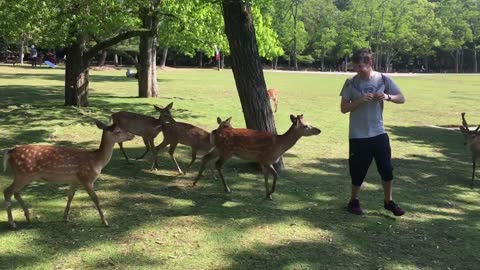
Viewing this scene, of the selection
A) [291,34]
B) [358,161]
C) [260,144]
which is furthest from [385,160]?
[291,34]

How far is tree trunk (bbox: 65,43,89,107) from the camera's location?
13545mm

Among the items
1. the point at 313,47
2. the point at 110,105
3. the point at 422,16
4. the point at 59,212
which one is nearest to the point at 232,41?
the point at 59,212

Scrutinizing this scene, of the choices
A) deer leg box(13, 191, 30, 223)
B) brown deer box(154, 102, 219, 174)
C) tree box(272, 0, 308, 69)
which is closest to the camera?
deer leg box(13, 191, 30, 223)

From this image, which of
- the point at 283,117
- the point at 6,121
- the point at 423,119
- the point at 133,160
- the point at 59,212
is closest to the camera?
the point at 59,212

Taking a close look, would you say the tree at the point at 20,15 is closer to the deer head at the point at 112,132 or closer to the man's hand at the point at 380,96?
the deer head at the point at 112,132

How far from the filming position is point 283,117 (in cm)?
1441

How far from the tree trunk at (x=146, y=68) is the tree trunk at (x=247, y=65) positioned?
10838mm

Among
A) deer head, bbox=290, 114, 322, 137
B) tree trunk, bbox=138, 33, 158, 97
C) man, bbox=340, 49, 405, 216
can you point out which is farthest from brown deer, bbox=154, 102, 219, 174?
tree trunk, bbox=138, 33, 158, 97

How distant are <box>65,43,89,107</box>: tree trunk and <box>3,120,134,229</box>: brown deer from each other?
9.21 meters

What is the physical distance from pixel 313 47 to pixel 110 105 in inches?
2245

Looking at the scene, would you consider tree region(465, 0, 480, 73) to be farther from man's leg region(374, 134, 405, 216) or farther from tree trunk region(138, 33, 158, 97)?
man's leg region(374, 134, 405, 216)

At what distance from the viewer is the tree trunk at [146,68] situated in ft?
58.2

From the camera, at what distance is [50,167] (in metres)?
4.76

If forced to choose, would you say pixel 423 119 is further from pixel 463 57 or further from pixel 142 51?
pixel 463 57
